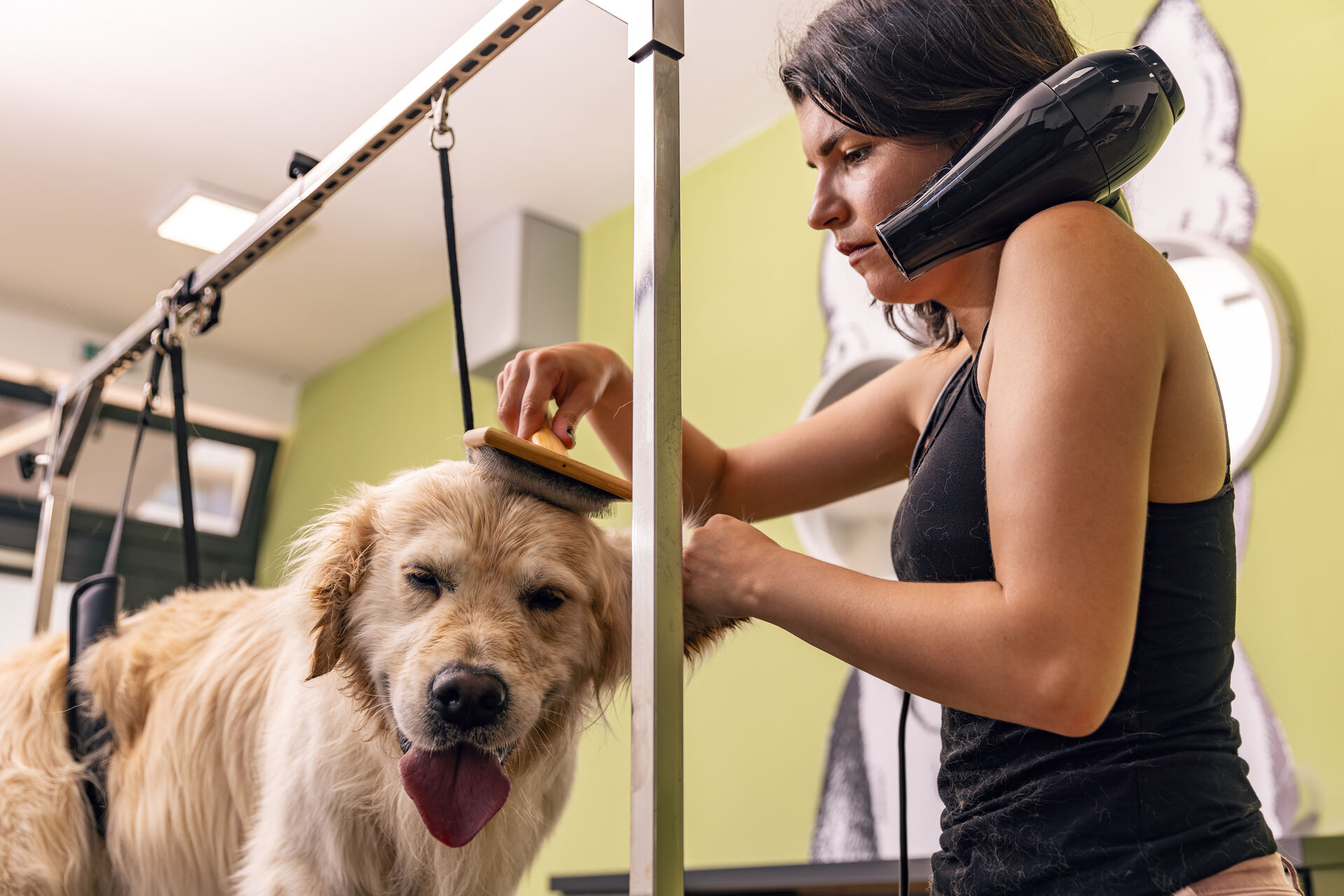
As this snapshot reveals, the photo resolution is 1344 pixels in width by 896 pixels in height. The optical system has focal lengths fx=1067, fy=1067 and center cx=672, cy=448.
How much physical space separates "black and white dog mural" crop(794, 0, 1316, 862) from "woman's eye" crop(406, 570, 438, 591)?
1061 millimetres

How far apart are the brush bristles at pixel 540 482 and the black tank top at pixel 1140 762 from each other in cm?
27

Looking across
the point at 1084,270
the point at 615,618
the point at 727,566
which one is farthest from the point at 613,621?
the point at 1084,270

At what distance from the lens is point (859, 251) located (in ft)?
2.83

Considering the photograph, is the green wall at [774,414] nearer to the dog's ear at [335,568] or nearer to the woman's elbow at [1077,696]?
the dog's ear at [335,568]

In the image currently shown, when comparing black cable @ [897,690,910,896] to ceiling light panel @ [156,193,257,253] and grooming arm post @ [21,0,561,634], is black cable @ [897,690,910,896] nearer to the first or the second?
grooming arm post @ [21,0,561,634]

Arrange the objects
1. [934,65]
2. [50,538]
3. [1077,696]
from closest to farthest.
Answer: [1077,696] → [934,65] → [50,538]

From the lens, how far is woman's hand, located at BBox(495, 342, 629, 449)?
920mm

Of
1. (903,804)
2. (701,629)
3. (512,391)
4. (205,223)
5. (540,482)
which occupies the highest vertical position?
(205,223)

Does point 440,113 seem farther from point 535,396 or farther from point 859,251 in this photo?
point 859,251

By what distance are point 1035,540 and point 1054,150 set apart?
0.27 m

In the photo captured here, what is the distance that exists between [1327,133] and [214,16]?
229 cm

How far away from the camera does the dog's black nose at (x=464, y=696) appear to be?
2.58 feet

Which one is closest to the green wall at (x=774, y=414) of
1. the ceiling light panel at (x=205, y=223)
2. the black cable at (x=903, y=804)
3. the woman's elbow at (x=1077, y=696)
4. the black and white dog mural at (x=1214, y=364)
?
the black and white dog mural at (x=1214, y=364)

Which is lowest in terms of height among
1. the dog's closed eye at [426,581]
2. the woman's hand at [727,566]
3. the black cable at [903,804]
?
the black cable at [903,804]
